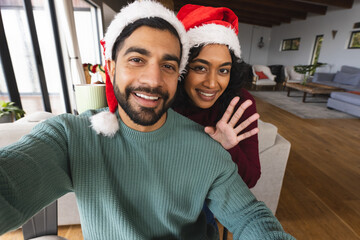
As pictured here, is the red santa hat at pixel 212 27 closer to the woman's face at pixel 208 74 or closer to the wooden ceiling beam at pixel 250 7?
the woman's face at pixel 208 74

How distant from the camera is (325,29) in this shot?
Result: 823 cm

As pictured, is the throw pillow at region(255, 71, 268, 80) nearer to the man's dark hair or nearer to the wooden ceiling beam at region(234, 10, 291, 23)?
the wooden ceiling beam at region(234, 10, 291, 23)

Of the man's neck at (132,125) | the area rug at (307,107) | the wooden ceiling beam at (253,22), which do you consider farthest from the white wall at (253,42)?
the man's neck at (132,125)

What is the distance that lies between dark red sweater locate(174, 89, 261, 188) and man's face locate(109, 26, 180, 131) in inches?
17.8

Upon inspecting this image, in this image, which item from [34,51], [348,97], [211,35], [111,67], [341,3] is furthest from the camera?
[341,3]

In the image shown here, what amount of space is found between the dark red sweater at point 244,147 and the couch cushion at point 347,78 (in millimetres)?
→ 7111

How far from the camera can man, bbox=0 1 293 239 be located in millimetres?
688

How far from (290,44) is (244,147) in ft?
37.8

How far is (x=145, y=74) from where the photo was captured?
0.69 metres

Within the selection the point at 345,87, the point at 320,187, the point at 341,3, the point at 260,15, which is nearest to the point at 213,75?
the point at 320,187

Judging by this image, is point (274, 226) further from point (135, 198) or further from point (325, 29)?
point (325, 29)

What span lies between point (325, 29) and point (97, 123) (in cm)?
1048

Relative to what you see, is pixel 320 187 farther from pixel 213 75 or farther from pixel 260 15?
pixel 260 15

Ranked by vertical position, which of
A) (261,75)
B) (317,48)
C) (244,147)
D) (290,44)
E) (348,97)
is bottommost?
(348,97)
